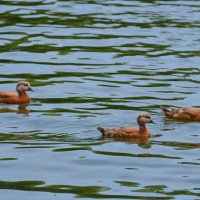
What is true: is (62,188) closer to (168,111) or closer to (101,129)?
(101,129)

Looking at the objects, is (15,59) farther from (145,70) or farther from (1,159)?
(1,159)

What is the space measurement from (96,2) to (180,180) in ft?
78.8

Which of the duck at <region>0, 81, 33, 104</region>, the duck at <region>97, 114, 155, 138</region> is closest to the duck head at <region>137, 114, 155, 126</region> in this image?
the duck at <region>97, 114, 155, 138</region>

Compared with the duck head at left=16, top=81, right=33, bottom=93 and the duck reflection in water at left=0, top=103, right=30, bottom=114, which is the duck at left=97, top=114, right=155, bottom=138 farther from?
the duck head at left=16, top=81, right=33, bottom=93

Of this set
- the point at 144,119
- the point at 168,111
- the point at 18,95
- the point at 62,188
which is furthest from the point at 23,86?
the point at 62,188

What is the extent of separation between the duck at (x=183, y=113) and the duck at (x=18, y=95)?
421cm

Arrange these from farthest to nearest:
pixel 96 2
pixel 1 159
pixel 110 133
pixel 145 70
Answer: pixel 96 2 → pixel 145 70 → pixel 110 133 → pixel 1 159

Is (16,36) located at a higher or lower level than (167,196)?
higher

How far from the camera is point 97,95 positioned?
2759cm

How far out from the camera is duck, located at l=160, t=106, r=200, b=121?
81.4ft

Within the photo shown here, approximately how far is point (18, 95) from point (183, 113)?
4.77 m

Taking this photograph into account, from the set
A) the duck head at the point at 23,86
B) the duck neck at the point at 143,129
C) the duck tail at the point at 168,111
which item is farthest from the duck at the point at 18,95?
the duck neck at the point at 143,129

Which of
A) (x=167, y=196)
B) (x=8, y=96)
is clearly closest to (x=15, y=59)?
(x=8, y=96)

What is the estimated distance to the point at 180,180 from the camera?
1983 centimetres
